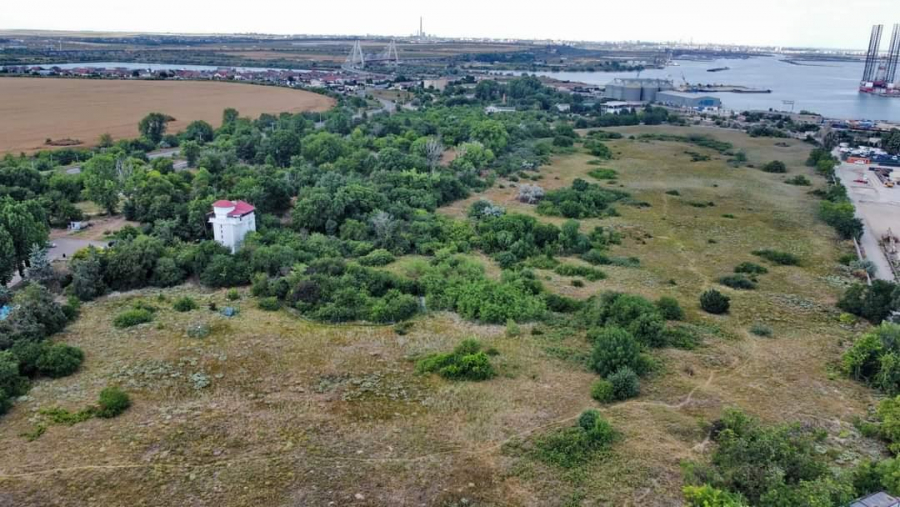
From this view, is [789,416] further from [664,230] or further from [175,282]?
[175,282]


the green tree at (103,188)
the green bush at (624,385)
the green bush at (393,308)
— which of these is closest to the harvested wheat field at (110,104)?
the green tree at (103,188)

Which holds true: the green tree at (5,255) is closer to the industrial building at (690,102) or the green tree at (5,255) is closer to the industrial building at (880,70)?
the industrial building at (690,102)

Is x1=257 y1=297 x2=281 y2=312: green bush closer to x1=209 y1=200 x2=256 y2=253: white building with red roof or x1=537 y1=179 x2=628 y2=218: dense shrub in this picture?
x1=209 y1=200 x2=256 y2=253: white building with red roof

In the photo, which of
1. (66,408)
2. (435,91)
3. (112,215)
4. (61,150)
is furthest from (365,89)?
(66,408)

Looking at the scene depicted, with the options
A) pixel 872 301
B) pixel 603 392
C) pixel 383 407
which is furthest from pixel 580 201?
pixel 383 407

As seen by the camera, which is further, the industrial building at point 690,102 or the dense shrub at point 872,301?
the industrial building at point 690,102

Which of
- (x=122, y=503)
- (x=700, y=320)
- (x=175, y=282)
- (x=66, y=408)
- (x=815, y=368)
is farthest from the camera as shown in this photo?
(x=175, y=282)
